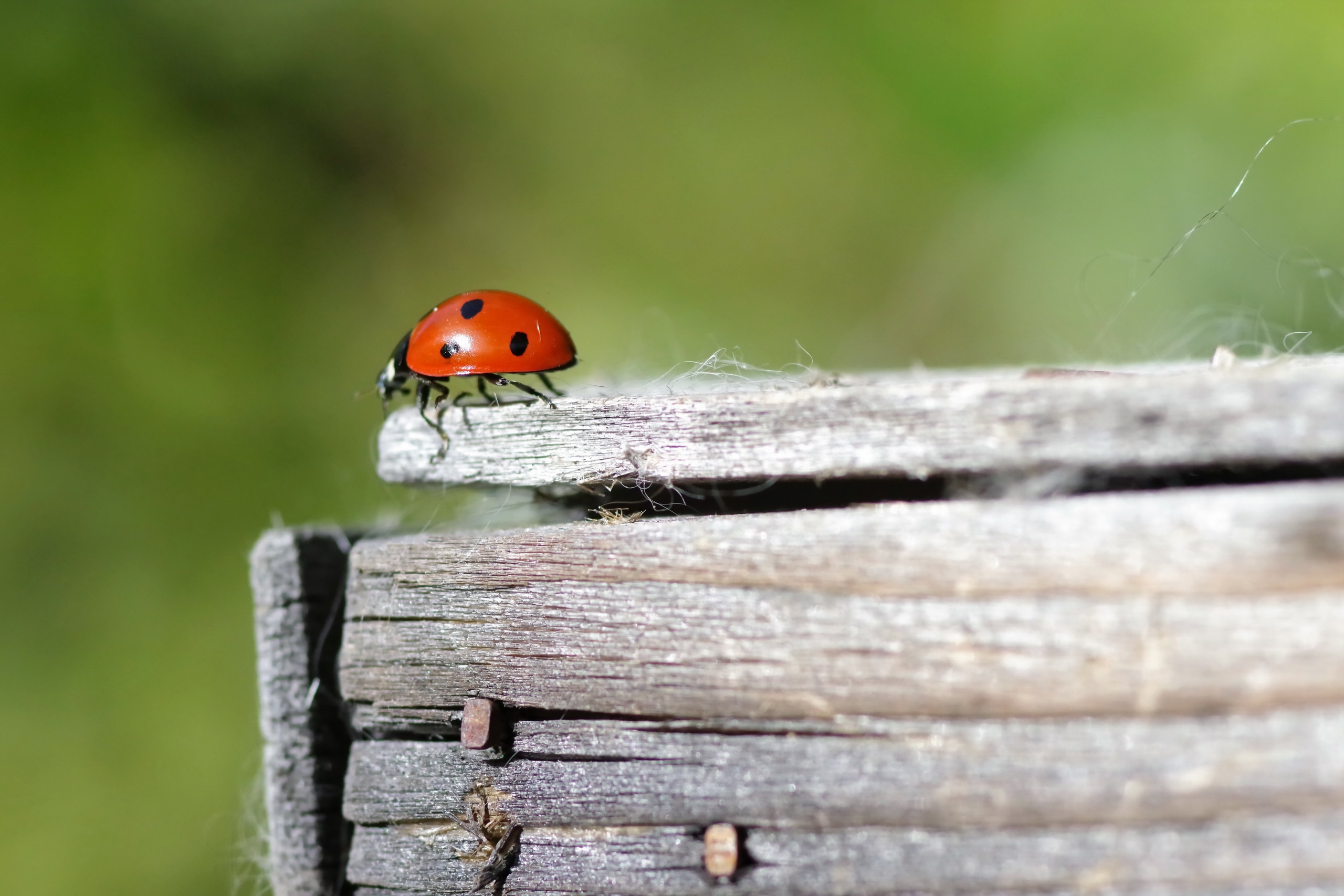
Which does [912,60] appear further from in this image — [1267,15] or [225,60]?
[225,60]

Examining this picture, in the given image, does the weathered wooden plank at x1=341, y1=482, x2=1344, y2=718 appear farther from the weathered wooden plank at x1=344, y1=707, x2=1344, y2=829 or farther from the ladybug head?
the ladybug head

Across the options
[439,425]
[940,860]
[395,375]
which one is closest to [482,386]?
[395,375]

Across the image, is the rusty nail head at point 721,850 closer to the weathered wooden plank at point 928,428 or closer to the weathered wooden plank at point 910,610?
the weathered wooden plank at point 910,610

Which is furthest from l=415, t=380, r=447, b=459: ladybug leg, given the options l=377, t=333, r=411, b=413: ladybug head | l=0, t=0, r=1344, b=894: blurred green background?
l=0, t=0, r=1344, b=894: blurred green background

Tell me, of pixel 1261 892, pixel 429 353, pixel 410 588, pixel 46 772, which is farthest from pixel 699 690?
pixel 46 772

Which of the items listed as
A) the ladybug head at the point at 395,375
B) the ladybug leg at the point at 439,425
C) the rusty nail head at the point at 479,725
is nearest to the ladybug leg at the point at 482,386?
the ladybug head at the point at 395,375

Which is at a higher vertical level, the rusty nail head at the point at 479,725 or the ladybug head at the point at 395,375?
the ladybug head at the point at 395,375

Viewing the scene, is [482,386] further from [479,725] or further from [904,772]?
[904,772]
